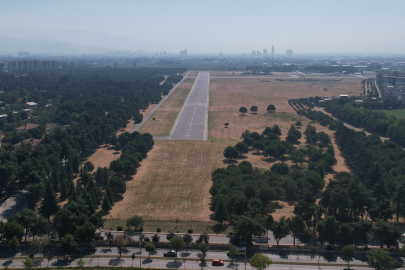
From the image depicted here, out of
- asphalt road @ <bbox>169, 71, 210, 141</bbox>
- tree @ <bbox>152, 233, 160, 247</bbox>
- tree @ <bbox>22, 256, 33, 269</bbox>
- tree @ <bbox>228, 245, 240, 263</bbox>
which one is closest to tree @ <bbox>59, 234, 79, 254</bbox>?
tree @ <bbox>22, 256, 33, 269</bbox>

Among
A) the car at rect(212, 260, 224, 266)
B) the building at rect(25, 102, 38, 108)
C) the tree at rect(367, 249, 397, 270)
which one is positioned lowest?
the car at rect(212, 260, 224, 266)

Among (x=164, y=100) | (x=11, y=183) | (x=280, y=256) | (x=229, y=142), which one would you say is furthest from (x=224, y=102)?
(x=280, y=256)

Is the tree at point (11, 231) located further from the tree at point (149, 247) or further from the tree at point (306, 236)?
the tree at point (306, 236)

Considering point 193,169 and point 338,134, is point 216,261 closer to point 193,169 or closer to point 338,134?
point 193,169

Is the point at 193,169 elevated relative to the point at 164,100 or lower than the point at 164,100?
lower

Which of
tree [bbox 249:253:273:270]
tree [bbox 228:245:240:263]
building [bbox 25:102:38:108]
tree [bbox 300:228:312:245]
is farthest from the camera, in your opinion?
building [bbox 25:102:38:108]

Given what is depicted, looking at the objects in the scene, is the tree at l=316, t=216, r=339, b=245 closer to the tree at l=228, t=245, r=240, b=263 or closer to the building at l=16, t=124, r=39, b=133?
the tree at l=228, t=245, r=240, b=263

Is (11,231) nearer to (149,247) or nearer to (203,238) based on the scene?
(149,247)
